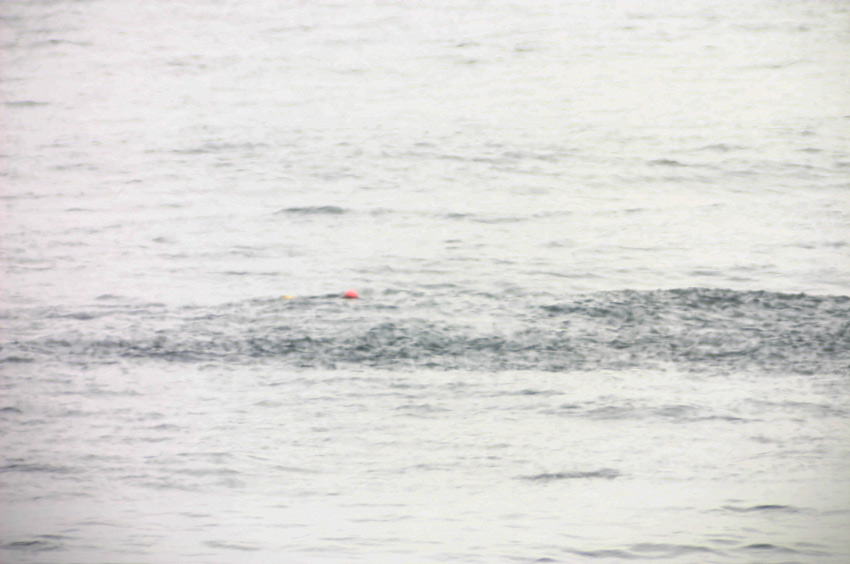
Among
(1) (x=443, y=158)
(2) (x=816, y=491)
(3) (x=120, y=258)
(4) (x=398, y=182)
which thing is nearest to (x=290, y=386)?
(2) (x=816, y=491)

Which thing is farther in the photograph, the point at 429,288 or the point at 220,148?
the point at 220,148

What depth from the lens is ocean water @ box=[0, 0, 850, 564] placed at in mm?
2867

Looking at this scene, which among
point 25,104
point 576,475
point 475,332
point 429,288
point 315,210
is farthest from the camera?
point 25,104

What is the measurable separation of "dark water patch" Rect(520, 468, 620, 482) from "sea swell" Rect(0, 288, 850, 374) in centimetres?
111

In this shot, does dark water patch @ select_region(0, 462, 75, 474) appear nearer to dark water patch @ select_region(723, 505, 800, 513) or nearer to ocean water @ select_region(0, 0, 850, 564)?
ocean water @ select_region(0, 0, 850, 564)

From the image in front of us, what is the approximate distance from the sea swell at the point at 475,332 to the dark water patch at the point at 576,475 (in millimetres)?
1110

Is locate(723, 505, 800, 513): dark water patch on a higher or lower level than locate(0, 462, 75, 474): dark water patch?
lower

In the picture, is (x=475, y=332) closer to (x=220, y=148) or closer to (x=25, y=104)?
(x=220, y=148)

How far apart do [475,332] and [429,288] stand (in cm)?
96

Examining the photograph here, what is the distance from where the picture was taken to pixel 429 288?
563 cm

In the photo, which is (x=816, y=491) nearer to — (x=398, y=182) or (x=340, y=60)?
(x=398, y=182)

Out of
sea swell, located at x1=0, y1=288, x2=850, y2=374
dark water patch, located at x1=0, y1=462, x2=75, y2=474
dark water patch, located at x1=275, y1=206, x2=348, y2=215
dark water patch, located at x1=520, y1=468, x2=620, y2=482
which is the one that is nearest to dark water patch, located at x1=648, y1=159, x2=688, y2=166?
dark water patch, located at x1=275, y1=206, x2=348, y2=215

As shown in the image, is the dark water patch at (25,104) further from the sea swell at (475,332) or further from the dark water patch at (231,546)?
the dark water patch at (231,546)

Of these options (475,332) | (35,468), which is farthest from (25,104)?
(35,468)
